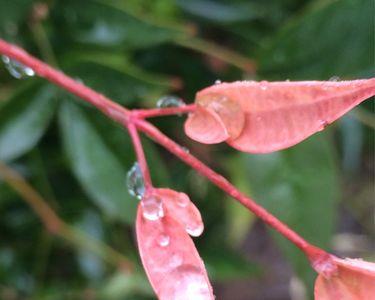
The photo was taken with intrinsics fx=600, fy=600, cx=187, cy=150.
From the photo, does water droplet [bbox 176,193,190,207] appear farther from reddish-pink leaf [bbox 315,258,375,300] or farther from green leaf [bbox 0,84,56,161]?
green leaf [bbox 0,84,56,161]

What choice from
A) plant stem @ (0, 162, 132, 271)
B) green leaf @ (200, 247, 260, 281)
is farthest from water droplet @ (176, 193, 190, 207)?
green leaf @ (200, 247, 260, 281)

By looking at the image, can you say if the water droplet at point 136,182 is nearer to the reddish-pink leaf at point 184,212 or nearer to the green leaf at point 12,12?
the reddish-pink leaf at point 184,212

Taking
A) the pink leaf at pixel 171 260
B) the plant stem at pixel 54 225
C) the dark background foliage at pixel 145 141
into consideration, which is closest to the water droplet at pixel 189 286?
the pink leaf at pixel 171 260

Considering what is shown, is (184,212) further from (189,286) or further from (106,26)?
(106,26)

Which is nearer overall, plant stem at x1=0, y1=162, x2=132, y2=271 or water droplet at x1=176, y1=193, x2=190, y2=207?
water droplet at x1=176, y1=193, x2=190, y2=207

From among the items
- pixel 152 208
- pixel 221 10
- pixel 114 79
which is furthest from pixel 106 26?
pixel 152 208

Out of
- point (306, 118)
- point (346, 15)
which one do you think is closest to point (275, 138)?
point (306, 118)
